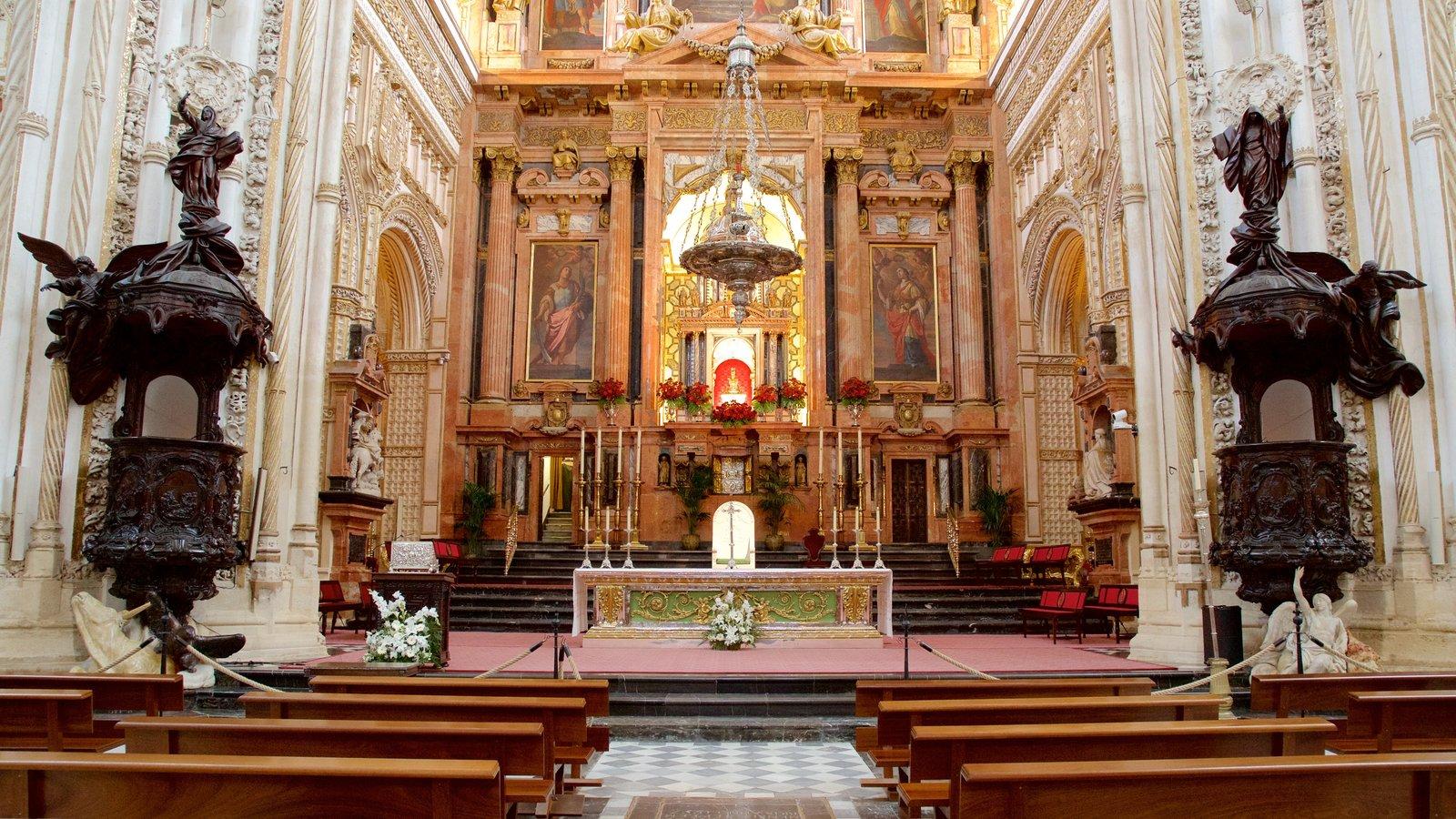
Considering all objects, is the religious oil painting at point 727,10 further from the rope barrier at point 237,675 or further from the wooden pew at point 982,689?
the wooden pew at point 982,689

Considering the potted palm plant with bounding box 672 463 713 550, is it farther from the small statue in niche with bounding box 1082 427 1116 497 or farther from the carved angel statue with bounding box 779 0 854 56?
the carved angel statue with bounding box 779 0 854 56

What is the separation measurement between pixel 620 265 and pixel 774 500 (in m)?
5.94

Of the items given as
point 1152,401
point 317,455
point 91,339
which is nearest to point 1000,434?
point 1152,401

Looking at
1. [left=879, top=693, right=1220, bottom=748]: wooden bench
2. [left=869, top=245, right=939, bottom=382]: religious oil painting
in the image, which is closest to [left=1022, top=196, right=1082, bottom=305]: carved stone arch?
[left=869, top=245, right=939, bottom=382]: religious oil painting

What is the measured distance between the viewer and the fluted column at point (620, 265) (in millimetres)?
21219

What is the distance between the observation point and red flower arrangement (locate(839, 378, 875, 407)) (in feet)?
68.2

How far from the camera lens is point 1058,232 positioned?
18.6 metres

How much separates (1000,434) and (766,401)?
4659mm

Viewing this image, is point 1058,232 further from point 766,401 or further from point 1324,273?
point 1324,273

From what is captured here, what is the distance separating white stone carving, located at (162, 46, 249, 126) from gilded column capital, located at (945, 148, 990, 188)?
14.9 m

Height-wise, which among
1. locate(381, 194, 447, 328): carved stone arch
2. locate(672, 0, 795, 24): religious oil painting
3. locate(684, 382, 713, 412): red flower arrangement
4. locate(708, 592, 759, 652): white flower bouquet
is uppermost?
locate(672, 0, 795, 24): religious oil painting

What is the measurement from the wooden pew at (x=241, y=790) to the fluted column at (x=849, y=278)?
723 inches

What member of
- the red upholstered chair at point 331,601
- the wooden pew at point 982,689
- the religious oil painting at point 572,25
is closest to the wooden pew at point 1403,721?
the wooden pew at point 982,689

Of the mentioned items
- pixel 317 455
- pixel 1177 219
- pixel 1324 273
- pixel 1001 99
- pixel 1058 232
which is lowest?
pixel 317 455
